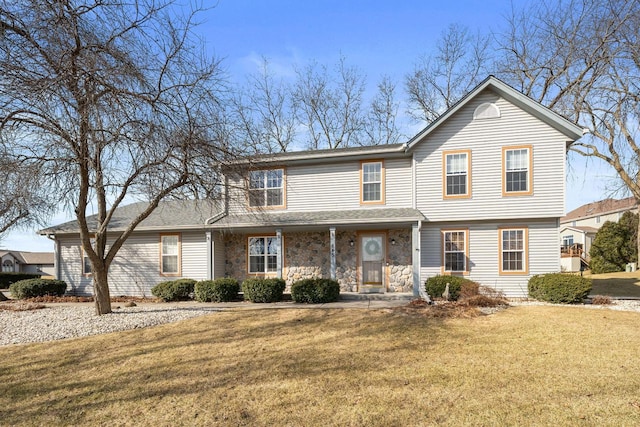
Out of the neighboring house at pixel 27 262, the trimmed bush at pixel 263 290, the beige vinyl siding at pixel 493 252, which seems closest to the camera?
the trimmed bush at pixel 263 290

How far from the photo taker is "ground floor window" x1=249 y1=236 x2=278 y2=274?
52.3 ft

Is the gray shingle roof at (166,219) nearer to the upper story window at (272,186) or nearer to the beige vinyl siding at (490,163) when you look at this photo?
the upper story window at (272,186)

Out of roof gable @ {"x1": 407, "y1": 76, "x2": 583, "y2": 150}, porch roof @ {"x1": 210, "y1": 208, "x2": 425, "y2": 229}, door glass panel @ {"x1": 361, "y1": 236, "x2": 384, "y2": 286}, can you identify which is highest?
roof gable @ {"x1": 407, "y1": 76, "x2": 583, "y2": 150}

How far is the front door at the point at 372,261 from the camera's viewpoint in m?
14.9

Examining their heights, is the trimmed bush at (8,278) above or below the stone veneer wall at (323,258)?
below

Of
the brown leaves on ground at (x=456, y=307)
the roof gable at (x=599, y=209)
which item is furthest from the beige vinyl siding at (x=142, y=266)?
the roof gable at (x=599, y=209)

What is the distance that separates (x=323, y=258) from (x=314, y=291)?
3.08 metres

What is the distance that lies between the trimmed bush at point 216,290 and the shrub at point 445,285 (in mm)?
7091

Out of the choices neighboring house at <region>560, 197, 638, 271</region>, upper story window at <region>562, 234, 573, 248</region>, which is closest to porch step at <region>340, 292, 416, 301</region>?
neighboring house at <region>560, 197, 638, 271</region>

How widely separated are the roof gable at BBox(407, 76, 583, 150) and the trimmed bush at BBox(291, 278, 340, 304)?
6078 millimetres

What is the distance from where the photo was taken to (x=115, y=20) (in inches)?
305

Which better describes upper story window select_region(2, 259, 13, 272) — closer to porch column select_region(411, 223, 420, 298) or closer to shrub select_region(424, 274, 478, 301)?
porch column select_region(411, 223, 420, 298)

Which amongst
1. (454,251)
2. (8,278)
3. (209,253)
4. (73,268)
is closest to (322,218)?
(209,253)

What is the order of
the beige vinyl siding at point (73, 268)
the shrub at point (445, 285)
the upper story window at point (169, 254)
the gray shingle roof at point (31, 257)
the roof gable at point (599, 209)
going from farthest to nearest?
1. the gray shingle roof at point (31, 257)
2. the roof gable at point (599, 209)
3. the beige vinyl siding at point (73, 268)
4. the upper story window at point (169, 254)
5. the shrub at point (445, 285)
